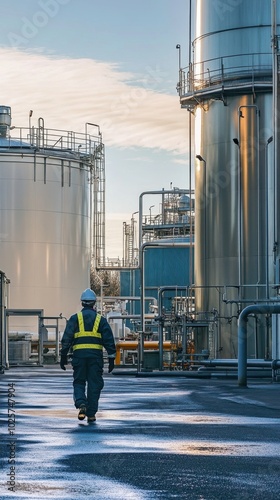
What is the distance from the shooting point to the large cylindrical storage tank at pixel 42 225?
3784cm

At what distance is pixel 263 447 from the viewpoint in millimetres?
9023

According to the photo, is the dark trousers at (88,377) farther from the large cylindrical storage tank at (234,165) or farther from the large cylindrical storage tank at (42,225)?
the large cylindrical storage tank at (42,225)

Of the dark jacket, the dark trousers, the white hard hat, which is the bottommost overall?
the dark trousers

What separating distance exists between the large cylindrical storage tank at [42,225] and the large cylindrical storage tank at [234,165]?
11.0 m

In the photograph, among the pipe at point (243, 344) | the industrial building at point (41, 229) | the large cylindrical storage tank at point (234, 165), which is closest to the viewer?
the pipe at point (243, 344)

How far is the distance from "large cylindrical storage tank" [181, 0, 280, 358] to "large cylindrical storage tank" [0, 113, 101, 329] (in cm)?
1100

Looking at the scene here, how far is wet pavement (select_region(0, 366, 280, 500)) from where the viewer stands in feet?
22.5

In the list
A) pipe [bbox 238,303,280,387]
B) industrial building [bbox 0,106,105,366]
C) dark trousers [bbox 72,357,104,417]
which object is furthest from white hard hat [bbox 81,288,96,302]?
industrial building [bbox 0,106,105,366]

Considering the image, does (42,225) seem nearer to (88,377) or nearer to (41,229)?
(41,229)

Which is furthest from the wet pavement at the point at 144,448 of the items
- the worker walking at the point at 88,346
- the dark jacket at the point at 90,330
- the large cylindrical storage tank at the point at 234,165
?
the large cylindrical storage tank at the point at 234,165

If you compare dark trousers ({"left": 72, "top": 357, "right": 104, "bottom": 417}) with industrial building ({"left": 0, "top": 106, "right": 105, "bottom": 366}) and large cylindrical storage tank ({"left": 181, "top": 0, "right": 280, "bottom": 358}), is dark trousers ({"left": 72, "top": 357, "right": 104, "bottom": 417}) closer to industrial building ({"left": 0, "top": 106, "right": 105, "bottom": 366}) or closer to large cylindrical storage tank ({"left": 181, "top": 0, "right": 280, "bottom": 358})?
large cylindrical storage tank ({"left": 181, "top": 0, "right": 280, "bottom": 358})

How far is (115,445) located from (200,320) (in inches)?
719

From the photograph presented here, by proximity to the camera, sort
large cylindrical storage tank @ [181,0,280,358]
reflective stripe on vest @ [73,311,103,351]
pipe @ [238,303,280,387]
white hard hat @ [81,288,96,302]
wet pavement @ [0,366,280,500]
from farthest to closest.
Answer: large cylindrical storage tank @ [181,0,280,358] → pipe @ [238,303,280,387] → white hard hat @ [81,288,96,302] → reflective stripe on vest @ [73,311,103,351] → wet pavement @ [0,366,280,500]

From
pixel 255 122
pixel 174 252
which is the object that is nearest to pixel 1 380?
pixel 255 122
